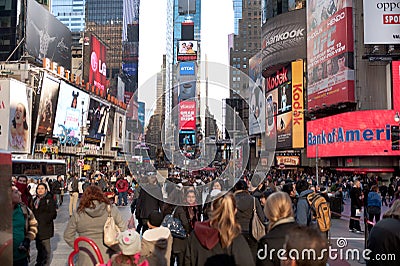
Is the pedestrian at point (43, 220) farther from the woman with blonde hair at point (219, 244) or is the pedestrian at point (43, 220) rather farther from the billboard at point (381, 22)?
the billboard at point (381, 22)

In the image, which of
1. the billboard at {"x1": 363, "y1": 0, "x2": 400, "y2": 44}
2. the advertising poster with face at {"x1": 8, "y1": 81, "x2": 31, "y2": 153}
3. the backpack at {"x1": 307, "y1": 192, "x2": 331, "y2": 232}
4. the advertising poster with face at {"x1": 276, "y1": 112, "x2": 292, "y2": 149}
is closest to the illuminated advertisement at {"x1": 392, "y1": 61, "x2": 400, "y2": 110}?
the billboard at {"x1": 363, "y1": 0, "x2": 400, "y2": 44}

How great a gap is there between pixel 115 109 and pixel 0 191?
90765 millimetres

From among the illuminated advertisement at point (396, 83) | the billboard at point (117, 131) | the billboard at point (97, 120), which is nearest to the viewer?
the illuminated advertisement at point (396, 83)

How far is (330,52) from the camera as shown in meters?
56.3

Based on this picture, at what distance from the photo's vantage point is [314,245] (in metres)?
3.33

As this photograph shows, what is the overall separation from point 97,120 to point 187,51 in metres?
61.8

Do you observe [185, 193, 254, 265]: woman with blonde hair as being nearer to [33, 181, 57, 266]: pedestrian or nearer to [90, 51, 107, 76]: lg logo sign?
[33, 181, 57, 266]: pedestrian

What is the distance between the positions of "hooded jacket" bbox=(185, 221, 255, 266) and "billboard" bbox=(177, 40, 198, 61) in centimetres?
12598

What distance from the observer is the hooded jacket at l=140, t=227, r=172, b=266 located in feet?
17.7

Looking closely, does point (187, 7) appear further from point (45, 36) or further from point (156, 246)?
point (156, 246)

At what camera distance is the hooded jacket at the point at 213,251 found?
4.62m

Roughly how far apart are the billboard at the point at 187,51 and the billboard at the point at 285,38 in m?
51.0

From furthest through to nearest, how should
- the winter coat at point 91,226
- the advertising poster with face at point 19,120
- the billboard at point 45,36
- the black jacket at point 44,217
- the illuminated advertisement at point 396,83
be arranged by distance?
the billboard at point 45,36, the illuminated advertisement at point 396,83, the advertising poster with face at point 19,120, the black jacket at point 44,217, the winter coat at point 91,226

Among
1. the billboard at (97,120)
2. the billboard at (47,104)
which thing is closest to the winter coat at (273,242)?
the billboard at (47,104)
